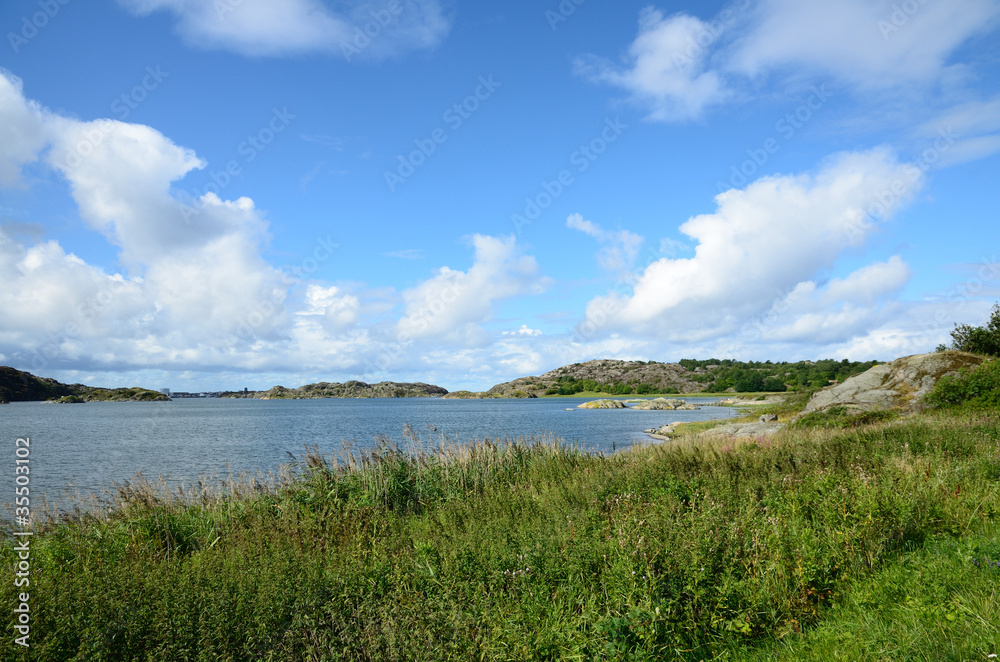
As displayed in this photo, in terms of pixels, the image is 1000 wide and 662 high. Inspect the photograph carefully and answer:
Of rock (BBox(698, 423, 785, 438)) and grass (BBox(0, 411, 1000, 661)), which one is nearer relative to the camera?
grass (BBox(0, 411, 1000, 661))

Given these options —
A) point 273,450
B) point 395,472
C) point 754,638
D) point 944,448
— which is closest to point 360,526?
point 395,472

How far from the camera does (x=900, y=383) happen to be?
92.5ft

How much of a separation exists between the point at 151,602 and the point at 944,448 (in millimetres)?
15905

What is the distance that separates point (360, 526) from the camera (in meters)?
10.1

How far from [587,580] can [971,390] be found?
25.6m

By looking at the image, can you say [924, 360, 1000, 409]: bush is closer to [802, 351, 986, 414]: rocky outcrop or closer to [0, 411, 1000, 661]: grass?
[802, 351, 986, 414]: rocky outcrop

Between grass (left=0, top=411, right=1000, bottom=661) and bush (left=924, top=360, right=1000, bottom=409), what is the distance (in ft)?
51.2

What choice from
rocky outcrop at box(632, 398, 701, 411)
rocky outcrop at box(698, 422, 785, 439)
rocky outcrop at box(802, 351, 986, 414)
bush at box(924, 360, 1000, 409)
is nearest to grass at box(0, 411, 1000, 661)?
rocky outcrop at box(698, 422, 785, 439)

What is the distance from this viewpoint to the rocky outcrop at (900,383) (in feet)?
88.6

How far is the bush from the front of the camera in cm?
2204

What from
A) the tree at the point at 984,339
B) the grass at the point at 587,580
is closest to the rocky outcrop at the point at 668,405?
the tree at the point at 984,339

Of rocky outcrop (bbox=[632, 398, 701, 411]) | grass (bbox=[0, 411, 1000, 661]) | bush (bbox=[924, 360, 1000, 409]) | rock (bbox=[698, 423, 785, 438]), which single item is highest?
bush (bbox=[924, 360, 1000, 409])

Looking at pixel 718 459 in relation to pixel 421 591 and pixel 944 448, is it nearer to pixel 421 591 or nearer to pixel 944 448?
pixel 944 448

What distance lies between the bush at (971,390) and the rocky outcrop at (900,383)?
1.43 m
